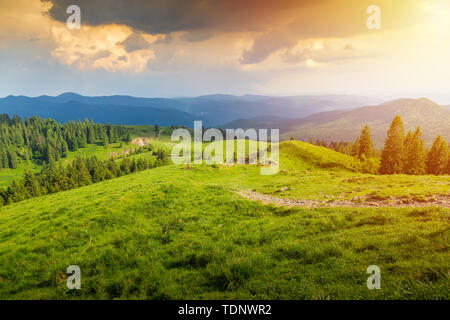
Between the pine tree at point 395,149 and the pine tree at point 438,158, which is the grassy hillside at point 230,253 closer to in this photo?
the pine tree at point 395,149

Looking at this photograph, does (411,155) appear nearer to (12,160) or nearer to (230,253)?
(230,253)

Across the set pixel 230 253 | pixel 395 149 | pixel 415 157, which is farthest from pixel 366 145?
pixel 230 253

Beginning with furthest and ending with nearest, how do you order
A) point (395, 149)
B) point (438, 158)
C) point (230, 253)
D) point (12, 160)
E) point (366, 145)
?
1. point (12, 160)
2. point (366, 145)
3. point (438, 158)
4. point (395, 149)
5. point (230, 253)

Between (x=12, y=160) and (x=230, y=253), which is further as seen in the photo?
(x=12, y=160)

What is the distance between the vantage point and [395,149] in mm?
53156

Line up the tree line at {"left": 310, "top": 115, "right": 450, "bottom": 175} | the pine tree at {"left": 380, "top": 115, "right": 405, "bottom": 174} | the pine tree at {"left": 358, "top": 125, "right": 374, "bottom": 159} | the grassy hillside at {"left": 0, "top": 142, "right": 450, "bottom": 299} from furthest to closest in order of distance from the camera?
1. the pine tree at {"left": 358, "top": 125, "right": 374, "bottom": 159}
2. the pine tree at {"left": 380, "top": 115, "right": 405, "bottom": 174}
3. the tree line at {"left": 310, "top": 115, "right": 450, "bottom": 175}
4. the grassy hillside at {"left": 0, "top": 142, "right": 450, "bottom": 299}

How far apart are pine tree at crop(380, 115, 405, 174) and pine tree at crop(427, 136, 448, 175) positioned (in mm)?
9729

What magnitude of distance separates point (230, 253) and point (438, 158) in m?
70.9

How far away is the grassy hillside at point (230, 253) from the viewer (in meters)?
5.86

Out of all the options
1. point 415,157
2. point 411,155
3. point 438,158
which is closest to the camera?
point 415,157

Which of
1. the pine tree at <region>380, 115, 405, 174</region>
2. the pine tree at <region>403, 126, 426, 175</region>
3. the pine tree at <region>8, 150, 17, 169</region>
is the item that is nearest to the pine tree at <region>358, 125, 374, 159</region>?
the pine tree at <region>380, 115, 405, 174</region>

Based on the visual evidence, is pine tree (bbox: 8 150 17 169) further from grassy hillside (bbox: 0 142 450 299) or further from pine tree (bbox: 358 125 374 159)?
pine tree (bbox: 358 125 374 159)

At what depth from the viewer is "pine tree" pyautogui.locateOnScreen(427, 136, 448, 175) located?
5269 cm

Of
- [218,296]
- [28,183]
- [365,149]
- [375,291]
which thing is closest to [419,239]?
[375,291]
